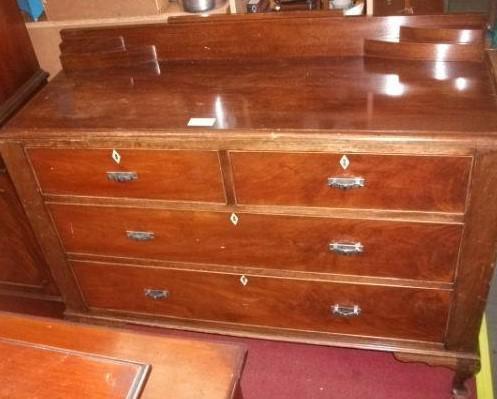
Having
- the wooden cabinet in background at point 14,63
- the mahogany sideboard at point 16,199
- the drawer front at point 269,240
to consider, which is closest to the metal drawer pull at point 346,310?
the drawer front at point 269,240

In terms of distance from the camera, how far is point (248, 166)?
1480 mm

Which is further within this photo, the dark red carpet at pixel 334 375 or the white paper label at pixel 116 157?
the dark red carpet at pixel 334 375

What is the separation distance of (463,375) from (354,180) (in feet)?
2.60

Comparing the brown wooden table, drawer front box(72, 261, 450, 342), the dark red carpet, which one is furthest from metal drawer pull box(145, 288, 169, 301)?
the brown wooden table

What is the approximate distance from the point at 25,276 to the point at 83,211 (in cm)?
62

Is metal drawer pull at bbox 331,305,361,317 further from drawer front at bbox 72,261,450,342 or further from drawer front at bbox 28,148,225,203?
drawer front at bbox 28,148,225,203

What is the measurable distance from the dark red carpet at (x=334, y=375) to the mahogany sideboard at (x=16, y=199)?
0.77 meters

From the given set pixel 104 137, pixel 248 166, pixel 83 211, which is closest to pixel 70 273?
pixel 83 211

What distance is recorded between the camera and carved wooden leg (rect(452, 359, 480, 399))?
1708 millimetres

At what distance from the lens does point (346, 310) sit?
1706mm

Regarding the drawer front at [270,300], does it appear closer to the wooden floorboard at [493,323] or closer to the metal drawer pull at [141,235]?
the metal drawer pull at [141,235]

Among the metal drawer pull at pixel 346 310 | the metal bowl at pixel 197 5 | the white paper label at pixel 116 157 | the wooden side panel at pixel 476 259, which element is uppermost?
the metal bowl at pixel 197 5

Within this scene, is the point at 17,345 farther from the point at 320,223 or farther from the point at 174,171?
the point at 320,223

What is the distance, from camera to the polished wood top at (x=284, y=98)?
4.58ft
